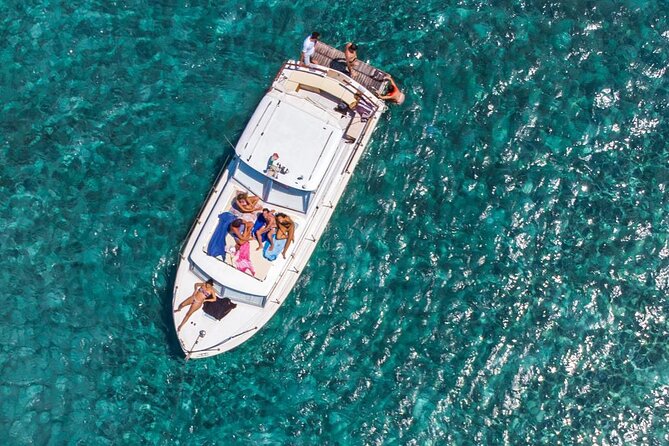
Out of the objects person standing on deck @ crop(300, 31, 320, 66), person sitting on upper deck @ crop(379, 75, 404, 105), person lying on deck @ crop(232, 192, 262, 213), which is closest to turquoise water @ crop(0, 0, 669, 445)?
person sitting on upper deck @ crop(379, 75, 404, 105)

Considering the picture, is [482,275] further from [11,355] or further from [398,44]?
[11,355]

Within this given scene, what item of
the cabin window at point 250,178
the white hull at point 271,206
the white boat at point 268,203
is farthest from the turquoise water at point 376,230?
the cabin window at point 250,178

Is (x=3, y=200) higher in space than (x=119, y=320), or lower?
higher

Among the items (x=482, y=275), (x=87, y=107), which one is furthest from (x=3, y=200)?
(x=482, y=275)

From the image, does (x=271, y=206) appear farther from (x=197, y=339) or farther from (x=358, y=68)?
(x=358, y=68)

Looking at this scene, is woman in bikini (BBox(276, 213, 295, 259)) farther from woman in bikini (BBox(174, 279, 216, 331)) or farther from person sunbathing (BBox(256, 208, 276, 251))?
woman in bikini (BBox(174, 279, 216, 331))

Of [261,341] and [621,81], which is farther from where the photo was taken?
[621,81]
